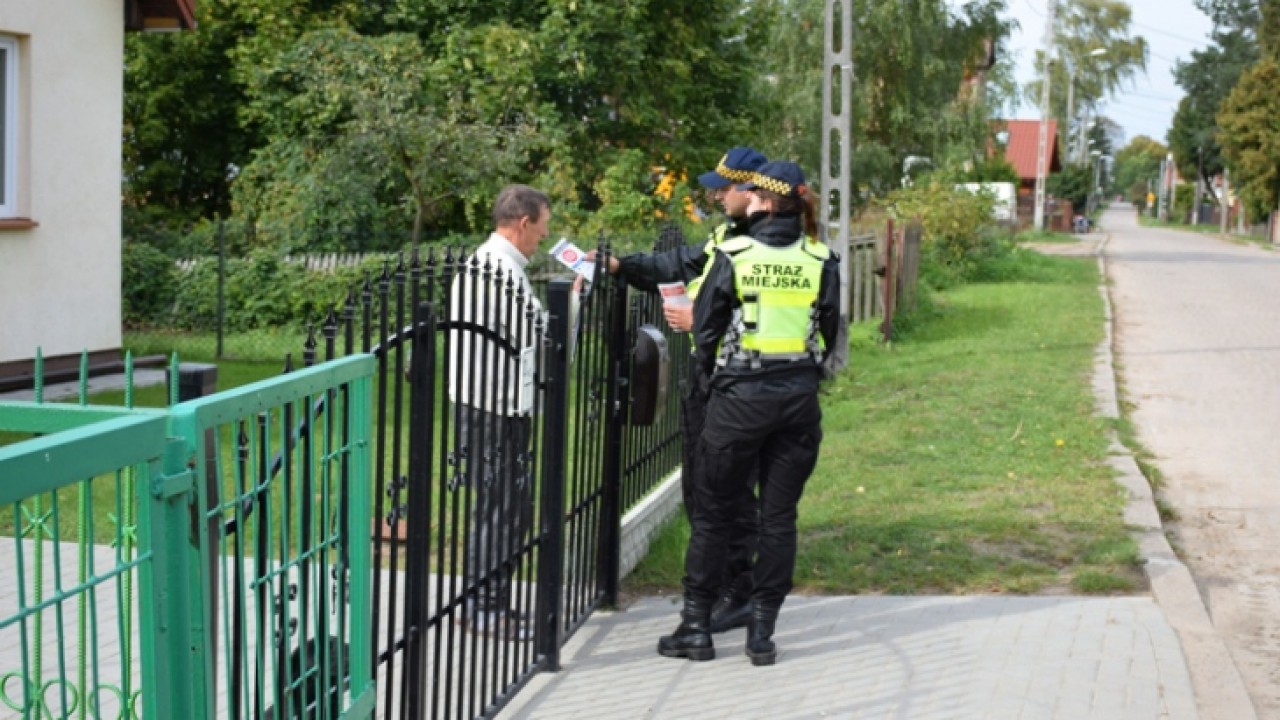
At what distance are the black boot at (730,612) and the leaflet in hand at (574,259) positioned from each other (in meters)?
1.46

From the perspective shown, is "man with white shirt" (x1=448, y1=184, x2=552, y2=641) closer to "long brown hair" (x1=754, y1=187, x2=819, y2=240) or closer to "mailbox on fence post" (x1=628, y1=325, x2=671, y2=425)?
"mailbox on fence post" (x1=628, y1=325, x2=671, y2=425)

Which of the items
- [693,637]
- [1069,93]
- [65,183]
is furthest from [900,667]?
[1069,93]

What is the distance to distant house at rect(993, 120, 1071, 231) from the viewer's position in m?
72.8

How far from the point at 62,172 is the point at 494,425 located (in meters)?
8.51

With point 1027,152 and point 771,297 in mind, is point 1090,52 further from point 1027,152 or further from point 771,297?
point 771,297

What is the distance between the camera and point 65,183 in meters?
12.3

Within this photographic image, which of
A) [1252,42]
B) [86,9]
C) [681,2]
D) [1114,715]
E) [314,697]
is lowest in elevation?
[1114,715]

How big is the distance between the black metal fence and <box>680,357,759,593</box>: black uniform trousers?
16 cm

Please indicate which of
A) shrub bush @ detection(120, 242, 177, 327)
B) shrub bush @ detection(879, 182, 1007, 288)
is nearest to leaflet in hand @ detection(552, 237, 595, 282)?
shrub bush @ detection(120, 242, 177, 327)

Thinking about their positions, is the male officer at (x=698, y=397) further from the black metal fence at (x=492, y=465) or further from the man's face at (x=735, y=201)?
the black metal fence at (x=492, y=465)

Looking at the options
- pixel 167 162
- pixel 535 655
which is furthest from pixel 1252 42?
pixel 535 655

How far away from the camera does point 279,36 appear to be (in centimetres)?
2261

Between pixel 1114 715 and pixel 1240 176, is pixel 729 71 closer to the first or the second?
pixel 1114 715

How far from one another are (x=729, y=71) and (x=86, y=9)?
45.7 ft
